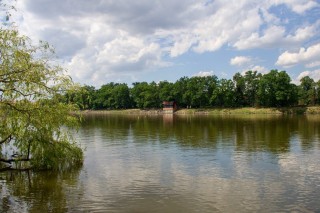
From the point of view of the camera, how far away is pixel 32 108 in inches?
926

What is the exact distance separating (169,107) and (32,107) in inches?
6465

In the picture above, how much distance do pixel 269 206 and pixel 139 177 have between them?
38.3 ft

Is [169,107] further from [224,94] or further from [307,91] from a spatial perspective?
[307,91]

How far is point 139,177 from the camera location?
29.1 m

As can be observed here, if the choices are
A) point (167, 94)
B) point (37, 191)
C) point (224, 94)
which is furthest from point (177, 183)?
point (167, 94)

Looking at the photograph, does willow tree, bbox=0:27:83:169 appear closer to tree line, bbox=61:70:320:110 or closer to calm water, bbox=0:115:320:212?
calm water, bbox=0:115:320:212

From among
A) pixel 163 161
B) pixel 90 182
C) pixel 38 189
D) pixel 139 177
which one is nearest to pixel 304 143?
pixel 163 161

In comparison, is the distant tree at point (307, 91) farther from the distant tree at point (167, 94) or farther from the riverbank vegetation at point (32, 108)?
the riverbank vegetation at point (32, 108)

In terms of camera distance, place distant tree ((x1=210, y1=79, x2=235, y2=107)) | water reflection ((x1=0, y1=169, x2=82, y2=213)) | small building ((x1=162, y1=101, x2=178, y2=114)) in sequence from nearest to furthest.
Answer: water reflection ((x1=0, y1=169, x2=82, y2=213)), distant tree ((x1=210, y1=79, x2=235, y2=107)), small building ((x1=162, y1=101, x2=178, y2=114))

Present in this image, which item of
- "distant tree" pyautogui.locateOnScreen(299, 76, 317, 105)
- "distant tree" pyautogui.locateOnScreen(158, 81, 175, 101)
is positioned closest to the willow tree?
"distant tree" pyautogui.locateOnScreen(299, 76, 317, 105)

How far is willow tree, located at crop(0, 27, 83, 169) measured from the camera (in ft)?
70.5

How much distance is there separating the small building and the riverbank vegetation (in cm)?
15254

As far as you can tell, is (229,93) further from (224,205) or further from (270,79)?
(224,205)

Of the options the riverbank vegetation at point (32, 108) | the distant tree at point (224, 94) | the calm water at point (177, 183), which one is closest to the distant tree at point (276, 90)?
the distant tree at point (224, 94)
